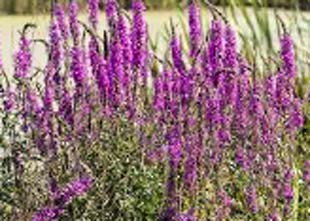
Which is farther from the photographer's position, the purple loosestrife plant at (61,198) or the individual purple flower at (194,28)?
the individual purple flower at (194,28)

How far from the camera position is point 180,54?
3898 millimetres

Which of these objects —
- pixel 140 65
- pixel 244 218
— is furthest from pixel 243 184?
pixel 140 65

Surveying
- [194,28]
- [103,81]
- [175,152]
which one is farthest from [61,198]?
[194,28]

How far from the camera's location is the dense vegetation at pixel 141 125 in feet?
11.2

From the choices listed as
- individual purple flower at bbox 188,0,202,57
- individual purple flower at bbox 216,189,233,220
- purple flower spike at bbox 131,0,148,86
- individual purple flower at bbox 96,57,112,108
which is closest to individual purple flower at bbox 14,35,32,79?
individual purple flower at bbox 96,57,112,108

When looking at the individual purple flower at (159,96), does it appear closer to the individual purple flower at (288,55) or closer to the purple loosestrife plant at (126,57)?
the purple loosestrife plant at (126,57)

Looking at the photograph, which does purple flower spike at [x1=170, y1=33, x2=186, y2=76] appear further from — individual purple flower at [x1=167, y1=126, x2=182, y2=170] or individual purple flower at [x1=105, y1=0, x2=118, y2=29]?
individual purple flower at [x1=167, y1=126, x2=182, y2=170]

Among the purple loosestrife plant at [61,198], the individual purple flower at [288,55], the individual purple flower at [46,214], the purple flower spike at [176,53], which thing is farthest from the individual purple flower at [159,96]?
the individual purple flower at [46,214]

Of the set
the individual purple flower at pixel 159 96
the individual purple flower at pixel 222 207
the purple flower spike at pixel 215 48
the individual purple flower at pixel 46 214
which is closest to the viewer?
the individual purple flower at pixel 46 214

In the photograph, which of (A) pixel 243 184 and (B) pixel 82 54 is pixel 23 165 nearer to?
(B) pixel 82 54

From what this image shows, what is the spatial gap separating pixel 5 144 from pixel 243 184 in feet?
2.97

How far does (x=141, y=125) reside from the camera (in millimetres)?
3922

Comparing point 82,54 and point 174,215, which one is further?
point 82,54

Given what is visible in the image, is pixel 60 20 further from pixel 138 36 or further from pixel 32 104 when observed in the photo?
pixel 32 104
